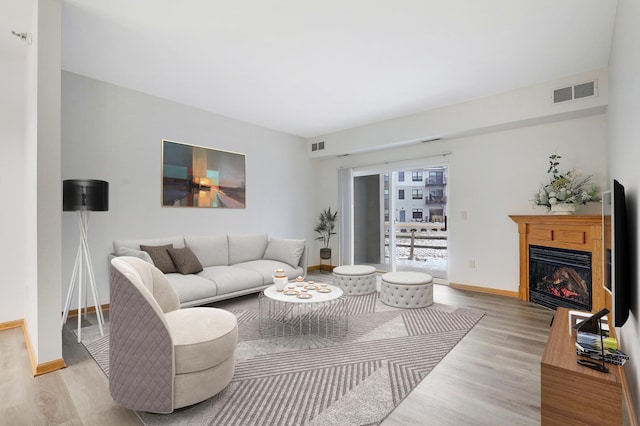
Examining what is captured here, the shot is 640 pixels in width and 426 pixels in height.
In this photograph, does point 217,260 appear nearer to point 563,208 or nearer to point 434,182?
point 434,182

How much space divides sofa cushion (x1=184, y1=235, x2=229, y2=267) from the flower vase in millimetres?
4486

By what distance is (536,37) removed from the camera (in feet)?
9.60

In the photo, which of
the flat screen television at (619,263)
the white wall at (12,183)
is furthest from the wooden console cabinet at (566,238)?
the white wall at (12,183)

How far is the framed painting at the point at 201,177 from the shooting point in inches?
177

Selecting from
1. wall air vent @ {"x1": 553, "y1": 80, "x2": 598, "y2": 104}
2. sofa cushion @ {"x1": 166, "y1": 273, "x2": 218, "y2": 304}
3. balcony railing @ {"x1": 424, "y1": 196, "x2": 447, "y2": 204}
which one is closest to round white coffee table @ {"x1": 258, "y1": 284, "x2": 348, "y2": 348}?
sofa cushion @ {"x1": 166, "y1": 273, "x2": 218, "y2": 304}

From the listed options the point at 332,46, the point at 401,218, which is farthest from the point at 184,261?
the point at 401,218

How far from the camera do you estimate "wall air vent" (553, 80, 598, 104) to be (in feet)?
11.8

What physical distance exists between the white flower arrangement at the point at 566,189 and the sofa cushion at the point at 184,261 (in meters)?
4.51

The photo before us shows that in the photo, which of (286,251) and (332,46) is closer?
(332,46)

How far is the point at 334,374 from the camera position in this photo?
233cm

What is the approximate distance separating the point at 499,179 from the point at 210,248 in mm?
4415

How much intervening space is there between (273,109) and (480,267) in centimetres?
408

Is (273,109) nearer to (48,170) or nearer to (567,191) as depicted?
(48,170)

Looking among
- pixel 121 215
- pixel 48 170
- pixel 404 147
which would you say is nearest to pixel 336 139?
pixel 404 147
